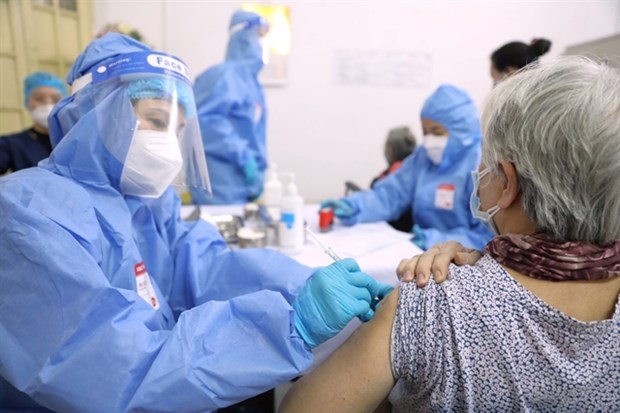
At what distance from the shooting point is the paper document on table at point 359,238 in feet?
4.93

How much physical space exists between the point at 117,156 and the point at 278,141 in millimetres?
2849

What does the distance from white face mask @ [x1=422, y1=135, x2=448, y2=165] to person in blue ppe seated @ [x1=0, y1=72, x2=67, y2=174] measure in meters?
1.97

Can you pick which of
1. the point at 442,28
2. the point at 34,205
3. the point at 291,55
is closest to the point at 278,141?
the point at 291,55

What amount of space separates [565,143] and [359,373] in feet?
1.67

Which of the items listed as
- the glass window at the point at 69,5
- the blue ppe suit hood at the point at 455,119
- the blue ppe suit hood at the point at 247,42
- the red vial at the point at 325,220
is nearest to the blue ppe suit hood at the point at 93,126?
the red vial at the point at 325,220

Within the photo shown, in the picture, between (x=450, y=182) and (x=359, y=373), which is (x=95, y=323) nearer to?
(x=359, y=373)

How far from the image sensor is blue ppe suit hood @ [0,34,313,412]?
0.62 meters

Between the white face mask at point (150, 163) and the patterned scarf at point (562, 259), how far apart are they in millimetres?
785

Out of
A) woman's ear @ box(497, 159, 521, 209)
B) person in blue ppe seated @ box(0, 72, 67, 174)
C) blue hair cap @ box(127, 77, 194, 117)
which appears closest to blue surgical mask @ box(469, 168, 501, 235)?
woman's ear @ box(497, 159, 521, 209)

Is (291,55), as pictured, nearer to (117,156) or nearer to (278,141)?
(278,141)

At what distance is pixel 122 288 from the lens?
0.81 metres

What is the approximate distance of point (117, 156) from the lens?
2.97 feet

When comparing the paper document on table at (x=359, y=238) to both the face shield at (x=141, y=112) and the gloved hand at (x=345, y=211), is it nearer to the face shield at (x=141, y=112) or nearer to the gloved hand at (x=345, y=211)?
the gloved hand at (x=345, y=211)

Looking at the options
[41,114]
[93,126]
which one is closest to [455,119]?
[93,126]
